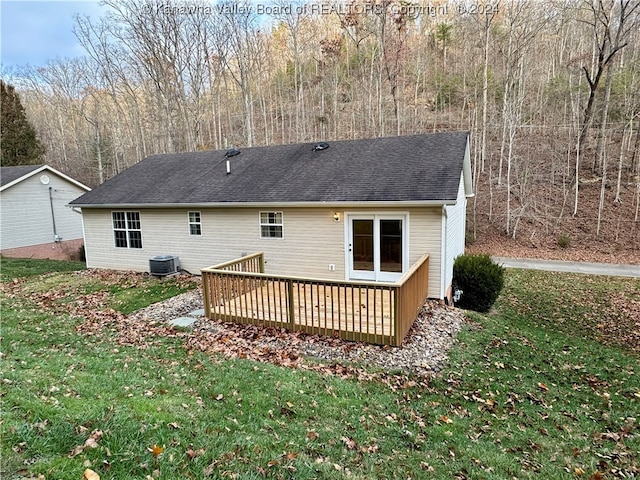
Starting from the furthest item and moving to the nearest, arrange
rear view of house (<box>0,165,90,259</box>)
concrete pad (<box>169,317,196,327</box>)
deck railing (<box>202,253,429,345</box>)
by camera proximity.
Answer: rear view of house (<box>0,165,90,259</box>) < concrete pad (<box>169,317,196,327</box>) < deck railing (<box>202,253,429,345</box>)

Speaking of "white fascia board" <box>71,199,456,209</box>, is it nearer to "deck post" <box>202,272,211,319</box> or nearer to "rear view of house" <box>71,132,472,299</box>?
"rear view of house" <box>71,132,472,299</box>

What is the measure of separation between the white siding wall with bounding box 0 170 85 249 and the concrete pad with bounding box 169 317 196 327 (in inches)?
589

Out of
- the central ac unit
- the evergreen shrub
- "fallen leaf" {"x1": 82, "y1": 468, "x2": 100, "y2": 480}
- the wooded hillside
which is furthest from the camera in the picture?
the wooded hillside

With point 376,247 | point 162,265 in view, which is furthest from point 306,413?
point 162,265

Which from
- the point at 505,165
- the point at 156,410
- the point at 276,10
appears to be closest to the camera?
the point at 156,410

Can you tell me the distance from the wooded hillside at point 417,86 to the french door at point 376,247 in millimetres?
11067

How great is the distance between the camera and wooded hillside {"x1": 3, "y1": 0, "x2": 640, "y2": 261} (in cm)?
1858

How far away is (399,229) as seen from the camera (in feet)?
28.2

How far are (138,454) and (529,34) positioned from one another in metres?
23.8

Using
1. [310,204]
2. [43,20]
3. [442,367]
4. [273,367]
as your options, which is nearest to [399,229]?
[310,204]

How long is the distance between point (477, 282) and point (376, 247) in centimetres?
280

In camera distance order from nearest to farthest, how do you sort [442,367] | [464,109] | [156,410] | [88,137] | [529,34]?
[156,410] → [442,367] → [529,34] → [464,109] → [88,137]

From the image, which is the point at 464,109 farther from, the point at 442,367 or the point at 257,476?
Answer: the point at 257,476

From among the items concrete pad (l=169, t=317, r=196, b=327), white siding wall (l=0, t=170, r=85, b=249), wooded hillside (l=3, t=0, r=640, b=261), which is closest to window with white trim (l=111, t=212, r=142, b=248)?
concrete pad (l=169, t=317, r=196, b=327)
